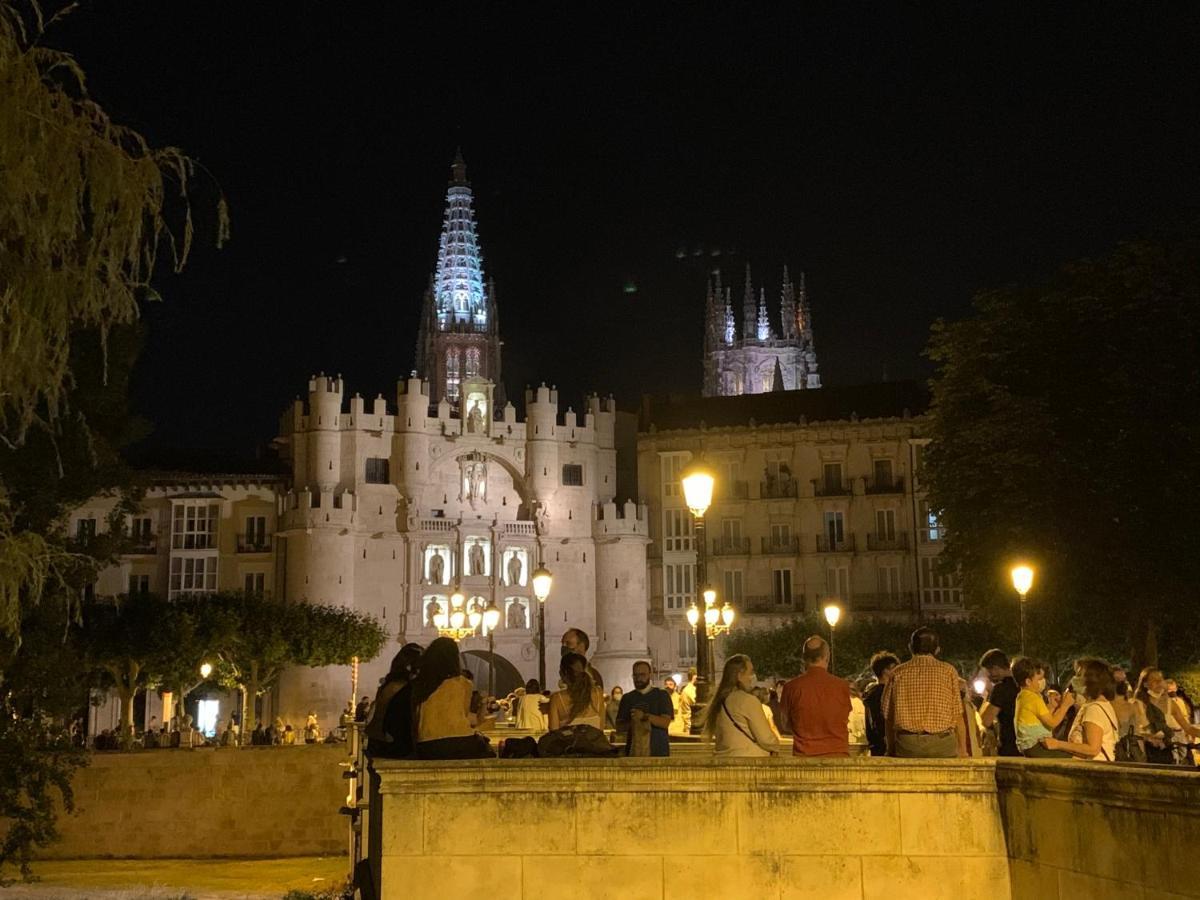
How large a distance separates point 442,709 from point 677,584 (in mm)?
53358

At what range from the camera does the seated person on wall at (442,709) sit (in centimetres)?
1054

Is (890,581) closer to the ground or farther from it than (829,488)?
closer to the ground

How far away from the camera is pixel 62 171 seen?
969 cm

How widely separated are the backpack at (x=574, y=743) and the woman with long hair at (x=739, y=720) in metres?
0.95

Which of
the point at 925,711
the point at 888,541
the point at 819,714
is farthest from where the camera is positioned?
the point at 888,541

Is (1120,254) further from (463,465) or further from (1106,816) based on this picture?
(463,465)

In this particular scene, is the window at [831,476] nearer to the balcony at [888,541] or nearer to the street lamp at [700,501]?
the balcony at [888,541]

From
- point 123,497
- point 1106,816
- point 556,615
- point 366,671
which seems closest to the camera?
point 1106,816

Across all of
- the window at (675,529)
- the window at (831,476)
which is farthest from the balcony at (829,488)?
the window at (675,529)

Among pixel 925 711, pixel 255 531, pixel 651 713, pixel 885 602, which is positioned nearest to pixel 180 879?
pixel 651 713

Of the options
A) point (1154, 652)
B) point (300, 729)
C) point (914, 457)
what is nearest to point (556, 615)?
point (300, 729)

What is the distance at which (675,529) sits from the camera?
6366cm

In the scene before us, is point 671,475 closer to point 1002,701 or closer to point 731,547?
point 731,547

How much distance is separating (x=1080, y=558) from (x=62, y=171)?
23417 millimetres
